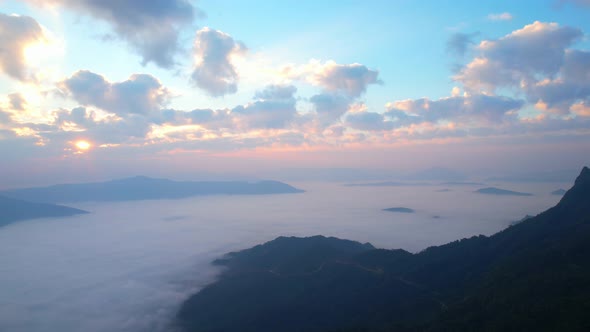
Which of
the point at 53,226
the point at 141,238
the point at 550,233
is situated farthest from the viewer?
the point at 53,226

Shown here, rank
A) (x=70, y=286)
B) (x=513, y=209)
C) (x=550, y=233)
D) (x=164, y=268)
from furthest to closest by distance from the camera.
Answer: (x=513, y=209), (x=164, y=268), (x=70, y=286), (x=550, y=233)

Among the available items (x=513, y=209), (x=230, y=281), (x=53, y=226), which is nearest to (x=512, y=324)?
(x=230, y=281)

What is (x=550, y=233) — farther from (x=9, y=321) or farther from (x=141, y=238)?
(x=141, y=238)

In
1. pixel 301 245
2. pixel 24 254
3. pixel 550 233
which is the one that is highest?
pixel 550 233

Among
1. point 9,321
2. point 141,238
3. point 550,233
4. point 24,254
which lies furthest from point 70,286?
point 550,233

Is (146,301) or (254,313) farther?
(146,301)

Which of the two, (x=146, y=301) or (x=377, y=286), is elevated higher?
(x=377, y=286)

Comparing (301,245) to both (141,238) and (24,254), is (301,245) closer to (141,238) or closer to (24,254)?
(141,238)
